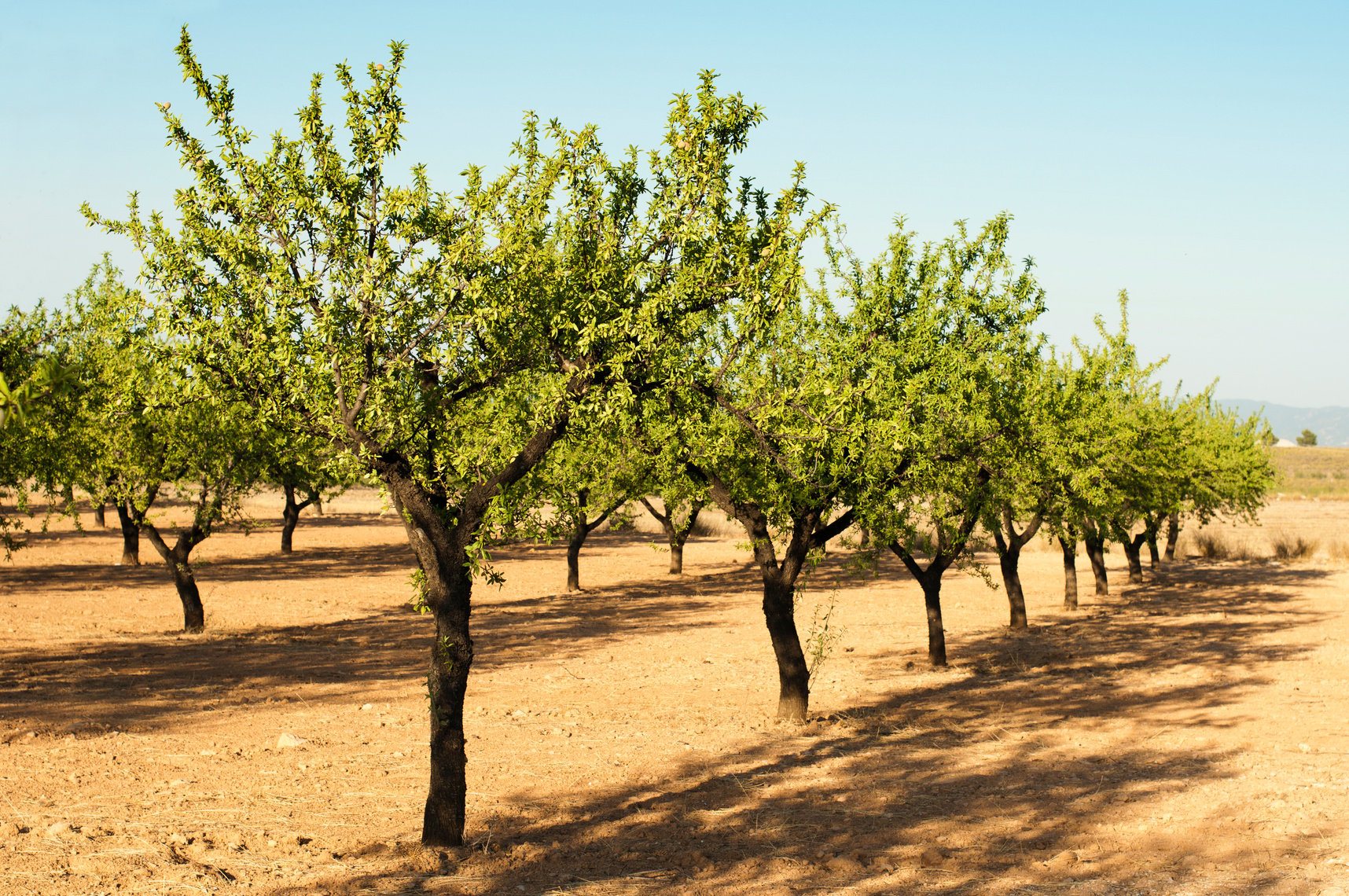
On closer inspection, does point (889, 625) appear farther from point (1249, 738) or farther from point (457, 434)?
point (457, 434)

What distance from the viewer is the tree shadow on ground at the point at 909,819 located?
8602 mm

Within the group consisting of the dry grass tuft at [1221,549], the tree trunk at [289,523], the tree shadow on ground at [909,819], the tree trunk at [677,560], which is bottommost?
the tree shadow on ground at [909,819]

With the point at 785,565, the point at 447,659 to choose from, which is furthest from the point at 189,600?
the point at 447,659

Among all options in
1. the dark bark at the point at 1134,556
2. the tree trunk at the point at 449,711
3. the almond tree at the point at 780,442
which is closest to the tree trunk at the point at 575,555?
the almond tree at the point at 780,442

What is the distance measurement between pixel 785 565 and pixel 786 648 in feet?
4.50

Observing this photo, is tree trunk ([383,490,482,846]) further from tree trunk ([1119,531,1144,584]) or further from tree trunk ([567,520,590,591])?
tree trunk ([1119,531,1144,584])

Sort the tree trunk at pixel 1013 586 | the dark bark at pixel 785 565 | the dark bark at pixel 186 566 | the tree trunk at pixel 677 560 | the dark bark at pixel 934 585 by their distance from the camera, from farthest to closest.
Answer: the tree trunk at pixel 677 560 → the tree trunk at pixel 1013 586 → the dark bark at pixel 186 566 → the dark bark at pixel 934 585 → the dark bark at pixel 785 565

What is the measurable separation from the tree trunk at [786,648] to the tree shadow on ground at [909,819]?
416 millimetres

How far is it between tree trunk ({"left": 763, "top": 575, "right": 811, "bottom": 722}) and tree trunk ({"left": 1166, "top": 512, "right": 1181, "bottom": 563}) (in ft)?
104

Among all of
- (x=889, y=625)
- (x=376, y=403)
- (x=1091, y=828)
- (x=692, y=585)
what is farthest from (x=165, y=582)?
(x=1091, y=828)

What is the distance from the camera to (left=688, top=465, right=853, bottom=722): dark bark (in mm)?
14484

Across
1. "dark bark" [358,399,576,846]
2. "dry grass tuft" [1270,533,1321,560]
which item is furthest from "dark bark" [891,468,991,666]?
"dry grass tuft" [1270,533,1321,560]

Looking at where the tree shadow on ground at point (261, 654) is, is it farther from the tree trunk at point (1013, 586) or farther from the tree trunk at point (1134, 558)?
the tree trunk at point (1134, 558)

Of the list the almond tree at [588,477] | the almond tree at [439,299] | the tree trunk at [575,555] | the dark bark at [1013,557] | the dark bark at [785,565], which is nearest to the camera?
the almond tree at [439,299]
